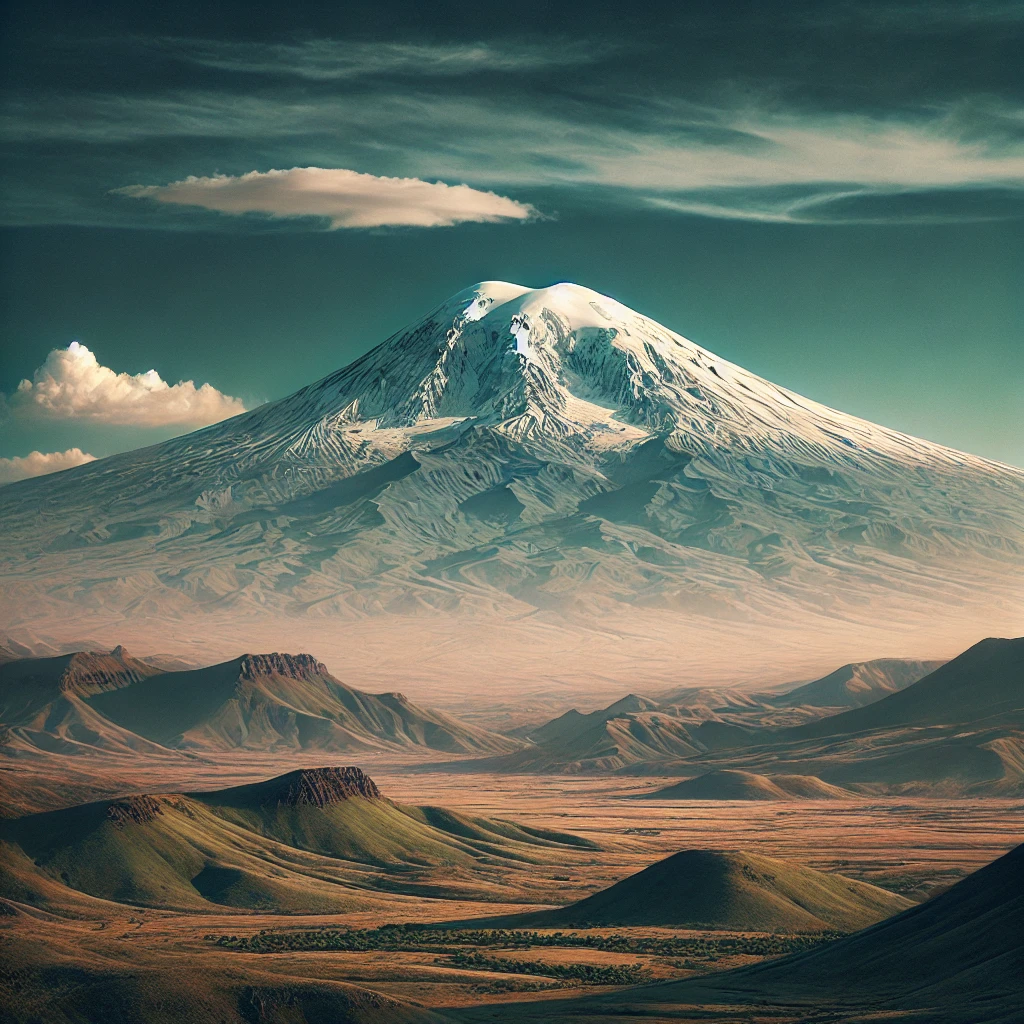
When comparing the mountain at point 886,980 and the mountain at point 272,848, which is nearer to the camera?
the mountain at point 886,980

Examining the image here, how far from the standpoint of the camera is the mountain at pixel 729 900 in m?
125

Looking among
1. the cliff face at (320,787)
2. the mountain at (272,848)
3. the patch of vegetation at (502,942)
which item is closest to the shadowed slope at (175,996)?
the patch of vegetation at (502,942)

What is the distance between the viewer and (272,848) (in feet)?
517

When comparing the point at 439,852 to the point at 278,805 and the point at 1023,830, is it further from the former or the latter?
the point at 1023,830

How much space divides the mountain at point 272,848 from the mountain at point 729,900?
1983 cm

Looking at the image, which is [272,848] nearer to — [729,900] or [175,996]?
[729,900]

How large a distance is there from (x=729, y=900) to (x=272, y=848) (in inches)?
1994

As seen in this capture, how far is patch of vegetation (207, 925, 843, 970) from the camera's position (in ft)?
374

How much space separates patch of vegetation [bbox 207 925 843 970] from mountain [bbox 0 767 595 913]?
17.3 meters

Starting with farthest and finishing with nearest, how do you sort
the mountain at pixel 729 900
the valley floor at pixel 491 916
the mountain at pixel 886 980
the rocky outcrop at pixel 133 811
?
the rocky outcrop at pixel 133 811, the mountain at pixel 729 900, the valley floor at pixel 491 916, the mountain at pixel 886 980

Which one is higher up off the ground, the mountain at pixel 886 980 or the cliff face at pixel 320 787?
the mountain at pixel 886 980

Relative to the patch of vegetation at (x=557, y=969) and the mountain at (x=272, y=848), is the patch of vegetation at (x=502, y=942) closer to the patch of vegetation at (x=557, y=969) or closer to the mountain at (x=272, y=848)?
the patch of vegetation at (x=557, y=969)

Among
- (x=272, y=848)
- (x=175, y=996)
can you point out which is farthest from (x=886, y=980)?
(x=272, y=848)

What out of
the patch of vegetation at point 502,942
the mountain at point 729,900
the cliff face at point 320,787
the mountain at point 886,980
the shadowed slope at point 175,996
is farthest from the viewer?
the cliff face at point 320,787
